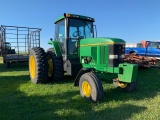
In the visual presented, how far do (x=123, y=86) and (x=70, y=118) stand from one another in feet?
8.41

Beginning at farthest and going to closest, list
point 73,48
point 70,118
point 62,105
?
point 73,48 < point 62,105 < point 70,118

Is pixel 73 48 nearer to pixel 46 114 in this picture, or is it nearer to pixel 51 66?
pixel 51 66

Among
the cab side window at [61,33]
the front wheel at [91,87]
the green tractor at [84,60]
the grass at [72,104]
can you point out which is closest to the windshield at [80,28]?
the green tractor at [84,60]

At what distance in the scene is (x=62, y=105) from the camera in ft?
17.2

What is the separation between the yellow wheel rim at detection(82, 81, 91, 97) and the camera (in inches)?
223

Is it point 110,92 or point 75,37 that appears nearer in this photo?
point 110,92

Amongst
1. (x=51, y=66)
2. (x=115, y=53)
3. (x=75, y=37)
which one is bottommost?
(x=51, y=66)

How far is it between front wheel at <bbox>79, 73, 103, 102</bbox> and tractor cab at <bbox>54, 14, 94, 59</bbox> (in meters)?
1.81

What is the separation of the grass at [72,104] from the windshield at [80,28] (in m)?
1.88

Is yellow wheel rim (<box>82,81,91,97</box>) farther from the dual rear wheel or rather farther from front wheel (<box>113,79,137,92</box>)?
the dual rear wheel

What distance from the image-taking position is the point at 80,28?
7668 mm

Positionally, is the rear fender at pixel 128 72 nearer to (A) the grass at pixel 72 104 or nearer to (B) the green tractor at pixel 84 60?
(B) the green tractor at pixel 84 60

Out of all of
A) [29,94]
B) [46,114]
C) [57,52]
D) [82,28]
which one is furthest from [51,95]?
[82,28]

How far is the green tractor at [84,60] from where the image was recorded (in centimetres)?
557
